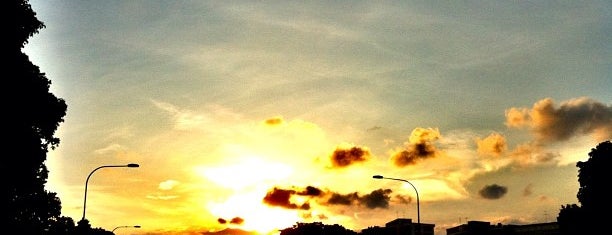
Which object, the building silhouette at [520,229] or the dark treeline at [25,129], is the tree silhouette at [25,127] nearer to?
the dark treeline at [25,129]

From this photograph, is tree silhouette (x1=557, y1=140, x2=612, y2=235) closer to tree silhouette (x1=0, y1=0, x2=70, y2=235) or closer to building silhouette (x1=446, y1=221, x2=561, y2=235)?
tree silhouette (x1=0, y1=0, x2=70, y2=235)

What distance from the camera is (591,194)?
196ft

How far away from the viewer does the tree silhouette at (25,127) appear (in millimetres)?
31547

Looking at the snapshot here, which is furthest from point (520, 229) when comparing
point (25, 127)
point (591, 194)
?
point (25, 127)

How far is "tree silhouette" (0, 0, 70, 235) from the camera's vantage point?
31547mm

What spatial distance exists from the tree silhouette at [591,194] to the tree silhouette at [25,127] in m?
45.9

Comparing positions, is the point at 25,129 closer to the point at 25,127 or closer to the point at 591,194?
the point at 25,127

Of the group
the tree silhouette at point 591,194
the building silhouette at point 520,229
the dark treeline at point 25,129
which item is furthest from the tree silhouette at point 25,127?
the building silhouette at point 520,229

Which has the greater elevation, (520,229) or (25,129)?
(520,229)

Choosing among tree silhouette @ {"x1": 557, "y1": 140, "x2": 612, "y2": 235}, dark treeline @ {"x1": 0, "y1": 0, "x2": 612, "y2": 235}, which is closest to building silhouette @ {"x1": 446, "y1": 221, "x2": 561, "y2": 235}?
tree silhouette @ {"x1": 557, "y1": 140, "x2": 612, "y2": 235}

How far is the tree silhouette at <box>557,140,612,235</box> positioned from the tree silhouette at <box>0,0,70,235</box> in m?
45.9

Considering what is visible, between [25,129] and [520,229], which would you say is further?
[520,229]

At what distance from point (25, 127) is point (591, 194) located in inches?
1909

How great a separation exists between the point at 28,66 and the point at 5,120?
288 centimetres
